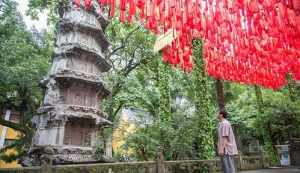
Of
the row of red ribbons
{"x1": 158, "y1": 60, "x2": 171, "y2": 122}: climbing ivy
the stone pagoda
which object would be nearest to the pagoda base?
the stone pagoda

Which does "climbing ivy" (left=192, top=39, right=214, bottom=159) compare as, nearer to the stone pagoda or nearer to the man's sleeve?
the man's sleeve

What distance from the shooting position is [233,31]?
418 inches

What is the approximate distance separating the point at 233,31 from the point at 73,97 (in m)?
8.94

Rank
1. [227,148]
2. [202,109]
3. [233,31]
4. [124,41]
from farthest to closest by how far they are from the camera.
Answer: [124,41]
[202,109]
[233,31]
[227,148]

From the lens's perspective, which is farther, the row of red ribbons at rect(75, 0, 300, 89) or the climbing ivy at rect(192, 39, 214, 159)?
the climbing ivy at rect(192, 39, 214, 159)

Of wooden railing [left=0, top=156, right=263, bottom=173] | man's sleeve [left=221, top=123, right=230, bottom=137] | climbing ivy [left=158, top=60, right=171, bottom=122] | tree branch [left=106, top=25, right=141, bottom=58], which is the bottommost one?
wooden railing [left=0, top=156, right=263, bottom=173]

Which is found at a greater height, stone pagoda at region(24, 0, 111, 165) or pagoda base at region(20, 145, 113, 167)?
stone pagoda at region(24, 0, 111, 165)

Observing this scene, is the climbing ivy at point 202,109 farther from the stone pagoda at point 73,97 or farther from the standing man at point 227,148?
the stone pagoda at point 73,97

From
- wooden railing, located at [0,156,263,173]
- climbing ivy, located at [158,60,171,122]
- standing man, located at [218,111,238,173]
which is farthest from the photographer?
climbing ivy, located at [158,60,171,122]

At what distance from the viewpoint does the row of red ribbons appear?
28.1ft

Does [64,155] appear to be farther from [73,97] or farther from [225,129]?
[225,129]

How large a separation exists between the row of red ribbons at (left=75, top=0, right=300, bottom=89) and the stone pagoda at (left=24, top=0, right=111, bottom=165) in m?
4.39

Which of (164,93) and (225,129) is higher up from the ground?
(164,93)

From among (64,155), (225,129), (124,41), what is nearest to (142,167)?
(225,129)
